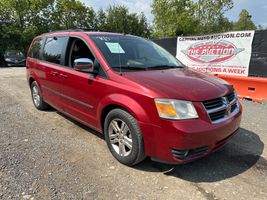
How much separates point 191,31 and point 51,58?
2512 centimetres

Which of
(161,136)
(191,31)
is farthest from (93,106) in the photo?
(191,31)

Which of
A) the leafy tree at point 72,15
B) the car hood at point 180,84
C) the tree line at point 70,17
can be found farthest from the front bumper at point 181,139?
the leafy tree at point 72,15

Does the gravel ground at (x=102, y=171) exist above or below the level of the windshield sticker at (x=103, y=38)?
below

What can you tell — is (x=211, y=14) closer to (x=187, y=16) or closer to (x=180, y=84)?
(x=187, y=16)

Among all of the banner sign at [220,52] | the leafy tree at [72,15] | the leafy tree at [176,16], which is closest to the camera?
the banner sign at [220,52]

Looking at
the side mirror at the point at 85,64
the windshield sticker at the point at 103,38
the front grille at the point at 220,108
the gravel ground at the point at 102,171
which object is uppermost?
the windshield sticker at the point at 103,38

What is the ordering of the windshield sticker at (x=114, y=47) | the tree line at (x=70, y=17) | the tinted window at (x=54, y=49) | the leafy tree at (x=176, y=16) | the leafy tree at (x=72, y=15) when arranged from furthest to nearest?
the leafy tree at (x=72, y=15), the leafy tree at (x=176, y=16), the tree line at (x=70, y=17), the tinted window at (x=54, y=49), the windshield sticker at (x=114, y=47)

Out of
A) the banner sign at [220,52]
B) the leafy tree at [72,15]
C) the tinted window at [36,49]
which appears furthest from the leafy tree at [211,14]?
the tinted window at [36,49]

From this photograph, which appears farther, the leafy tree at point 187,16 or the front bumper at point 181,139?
the leafy tree at point 187,16

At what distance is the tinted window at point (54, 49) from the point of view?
467 centimetres

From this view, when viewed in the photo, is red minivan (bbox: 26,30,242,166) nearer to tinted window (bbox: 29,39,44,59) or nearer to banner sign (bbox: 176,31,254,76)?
tinted window (bbox: 29,39,44,59)

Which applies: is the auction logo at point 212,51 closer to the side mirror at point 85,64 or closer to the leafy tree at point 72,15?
the side mirror at point 85,64

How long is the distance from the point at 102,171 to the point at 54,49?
2.74 metres

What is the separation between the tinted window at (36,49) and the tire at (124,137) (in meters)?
2.94
